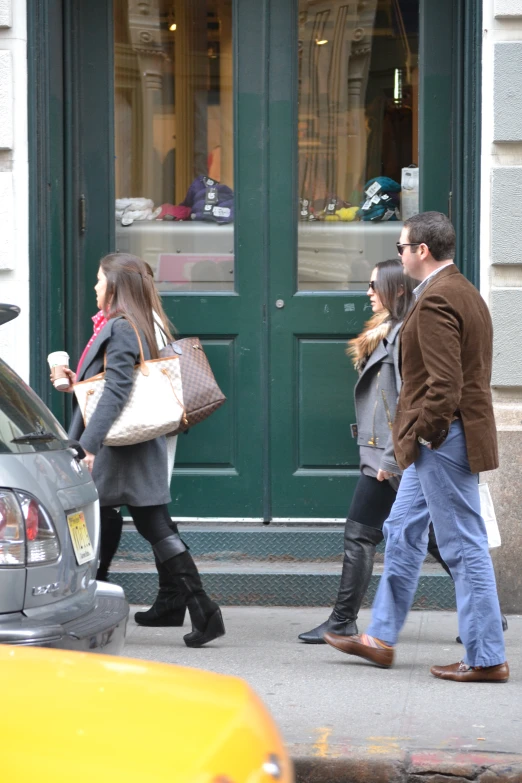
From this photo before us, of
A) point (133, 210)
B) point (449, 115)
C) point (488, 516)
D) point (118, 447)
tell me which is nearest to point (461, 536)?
point (488, 516)

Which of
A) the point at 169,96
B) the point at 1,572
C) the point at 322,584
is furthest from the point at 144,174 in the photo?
the point at 1,572

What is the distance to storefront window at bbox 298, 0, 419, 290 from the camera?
734 cm

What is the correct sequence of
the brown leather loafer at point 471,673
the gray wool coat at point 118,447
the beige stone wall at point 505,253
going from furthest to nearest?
the beige stone wall at point 505,253 < the gray wool coat at point 118,447 < the brown leather loafer at point 471,673

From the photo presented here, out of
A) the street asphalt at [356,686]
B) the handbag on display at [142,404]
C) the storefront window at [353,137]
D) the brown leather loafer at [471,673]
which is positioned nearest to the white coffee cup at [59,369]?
the handbag on display at [142,404]

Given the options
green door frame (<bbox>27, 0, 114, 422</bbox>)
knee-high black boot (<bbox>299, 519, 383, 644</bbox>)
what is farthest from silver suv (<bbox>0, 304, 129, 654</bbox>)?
green door frame (<bbox>27, 0, 114, 422</bbox>)

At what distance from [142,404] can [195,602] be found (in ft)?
3.32

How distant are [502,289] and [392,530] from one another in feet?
6.22

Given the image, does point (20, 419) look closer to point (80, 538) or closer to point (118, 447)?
point (80, 538)

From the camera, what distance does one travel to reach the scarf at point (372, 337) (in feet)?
19.2

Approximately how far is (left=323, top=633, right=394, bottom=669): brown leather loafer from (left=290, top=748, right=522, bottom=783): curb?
1.10 metres

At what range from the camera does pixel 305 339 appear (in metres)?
7.29

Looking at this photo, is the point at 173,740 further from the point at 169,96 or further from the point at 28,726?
the point at 169,96

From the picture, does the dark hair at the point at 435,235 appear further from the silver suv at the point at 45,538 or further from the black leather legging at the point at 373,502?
the silver suv at the point at 45,538

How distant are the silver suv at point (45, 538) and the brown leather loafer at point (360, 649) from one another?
5.06 feet
